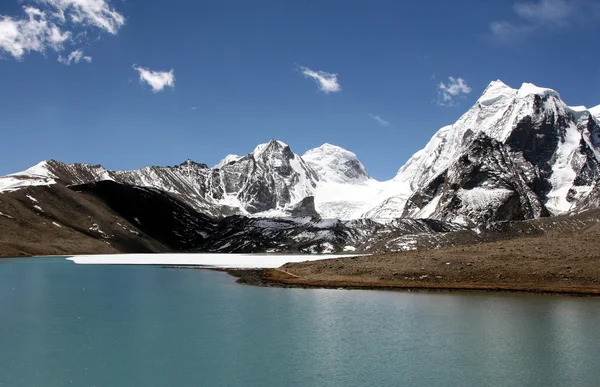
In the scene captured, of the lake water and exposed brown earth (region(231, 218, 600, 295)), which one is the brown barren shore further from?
the lake water

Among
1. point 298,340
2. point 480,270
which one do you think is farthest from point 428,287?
point 298,340

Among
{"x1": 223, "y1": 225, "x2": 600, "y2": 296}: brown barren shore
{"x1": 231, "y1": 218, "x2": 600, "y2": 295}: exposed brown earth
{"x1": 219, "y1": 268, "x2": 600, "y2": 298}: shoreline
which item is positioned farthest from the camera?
{"x1": 231, "y1": 218, "x2": 600, "y2": 295}: exposed brown earth

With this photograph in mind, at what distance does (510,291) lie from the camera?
69.9 m

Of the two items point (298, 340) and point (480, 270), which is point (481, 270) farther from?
point (298, 340)

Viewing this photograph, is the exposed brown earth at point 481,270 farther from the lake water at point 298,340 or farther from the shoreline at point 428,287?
the lake water at point 298,340

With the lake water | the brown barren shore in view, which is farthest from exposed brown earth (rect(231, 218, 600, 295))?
the lake water

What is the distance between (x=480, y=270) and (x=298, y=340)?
156 ft

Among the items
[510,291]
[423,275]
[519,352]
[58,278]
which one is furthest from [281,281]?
[519,352]

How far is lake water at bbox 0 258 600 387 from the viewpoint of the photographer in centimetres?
3085

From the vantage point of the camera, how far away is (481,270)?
79125 mm

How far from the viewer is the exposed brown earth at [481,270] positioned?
7256 centimetres

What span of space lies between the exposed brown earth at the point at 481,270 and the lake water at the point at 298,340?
34.1 feet

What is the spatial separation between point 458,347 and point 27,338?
3222 centimetres

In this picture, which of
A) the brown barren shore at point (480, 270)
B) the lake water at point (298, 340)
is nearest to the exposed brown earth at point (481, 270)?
the brown barren shore at point (480, 270)
